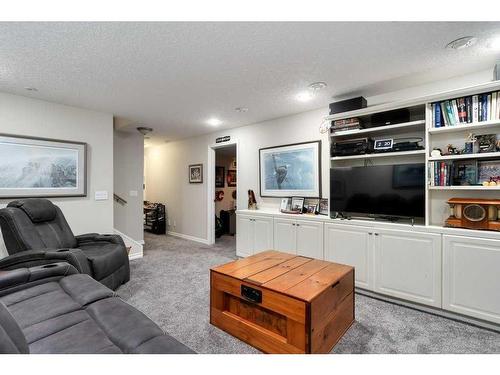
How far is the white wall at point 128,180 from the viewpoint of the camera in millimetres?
4688

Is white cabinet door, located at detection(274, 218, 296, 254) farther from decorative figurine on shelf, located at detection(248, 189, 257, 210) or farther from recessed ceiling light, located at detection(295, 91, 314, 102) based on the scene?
recessed ceiling light, located at detection(295, 91, 314, 102)

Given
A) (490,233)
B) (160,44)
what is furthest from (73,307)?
(490,233)

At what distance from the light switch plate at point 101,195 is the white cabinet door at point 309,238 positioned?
2796 mm

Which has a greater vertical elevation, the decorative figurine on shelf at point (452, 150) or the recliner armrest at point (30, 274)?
the decorative figurine on shelf at point (452, 150)

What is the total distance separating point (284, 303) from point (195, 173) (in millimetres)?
4096

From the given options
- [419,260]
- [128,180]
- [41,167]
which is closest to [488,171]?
[419,260]

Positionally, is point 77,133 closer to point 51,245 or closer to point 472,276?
point 51,245

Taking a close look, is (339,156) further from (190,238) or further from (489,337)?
(190,238)

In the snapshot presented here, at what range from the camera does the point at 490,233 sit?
201 centimetres

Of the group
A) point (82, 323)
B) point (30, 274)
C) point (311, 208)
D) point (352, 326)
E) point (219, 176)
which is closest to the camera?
point (82, 323)

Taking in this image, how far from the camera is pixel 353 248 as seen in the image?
2.74 m

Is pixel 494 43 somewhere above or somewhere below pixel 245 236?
above

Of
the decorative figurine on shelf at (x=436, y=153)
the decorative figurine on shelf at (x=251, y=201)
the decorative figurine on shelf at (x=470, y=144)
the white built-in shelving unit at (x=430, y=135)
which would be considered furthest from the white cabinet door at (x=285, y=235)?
the decorative figurine on shelf at (x=470, y=144)

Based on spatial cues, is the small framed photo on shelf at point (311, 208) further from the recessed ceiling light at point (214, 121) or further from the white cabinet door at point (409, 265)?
the recessed ceiling light at point (214, 121)
